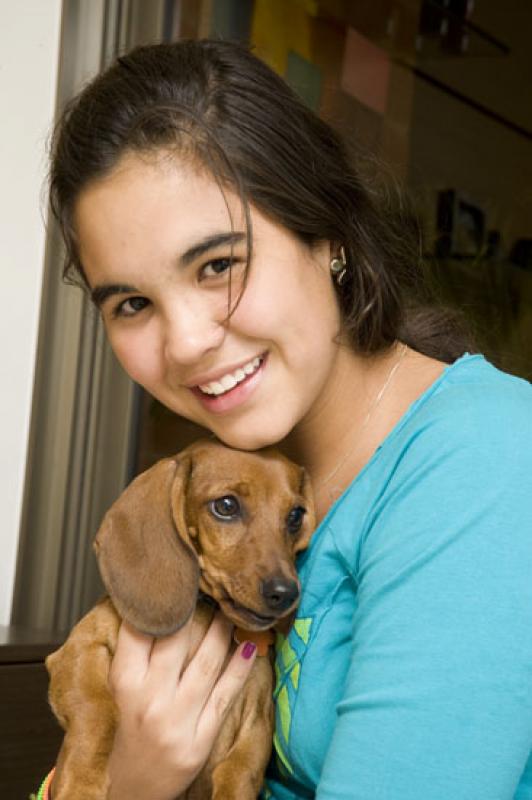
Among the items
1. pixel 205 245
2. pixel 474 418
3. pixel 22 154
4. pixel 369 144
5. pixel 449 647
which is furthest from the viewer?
pixel 22 154

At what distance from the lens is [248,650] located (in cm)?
148

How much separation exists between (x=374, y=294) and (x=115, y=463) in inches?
54.9

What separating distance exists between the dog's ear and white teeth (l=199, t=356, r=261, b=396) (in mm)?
214

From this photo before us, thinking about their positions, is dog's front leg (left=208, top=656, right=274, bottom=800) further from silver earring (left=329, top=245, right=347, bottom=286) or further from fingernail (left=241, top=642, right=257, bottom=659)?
silver earring (left=329, top=245, right=347, bottom=286)

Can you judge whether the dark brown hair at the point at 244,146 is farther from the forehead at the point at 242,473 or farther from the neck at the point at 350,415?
the forehead at the point at 242,473

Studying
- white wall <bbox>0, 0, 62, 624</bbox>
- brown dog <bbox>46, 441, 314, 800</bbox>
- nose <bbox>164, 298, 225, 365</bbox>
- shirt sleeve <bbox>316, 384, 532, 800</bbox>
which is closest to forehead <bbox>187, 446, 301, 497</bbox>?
brown dog <bbox>46, 441, 314, 800</bbox>

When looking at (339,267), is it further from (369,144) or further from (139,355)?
(369,144)

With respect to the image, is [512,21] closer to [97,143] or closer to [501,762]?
[97,143]

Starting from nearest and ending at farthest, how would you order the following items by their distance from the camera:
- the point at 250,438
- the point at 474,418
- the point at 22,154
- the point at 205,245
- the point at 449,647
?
1. the point at 449,647
2. the point at 474,418
3. the point at 205,245
4. the point at 250,438
5. the point at 22,154

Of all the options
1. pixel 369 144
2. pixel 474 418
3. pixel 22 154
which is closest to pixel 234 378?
pixel 474 418

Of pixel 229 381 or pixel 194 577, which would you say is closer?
pixel 229 381

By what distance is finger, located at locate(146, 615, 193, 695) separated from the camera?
4.71 feet

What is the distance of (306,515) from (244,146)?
490mm

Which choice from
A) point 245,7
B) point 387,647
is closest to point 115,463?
point 245,7
